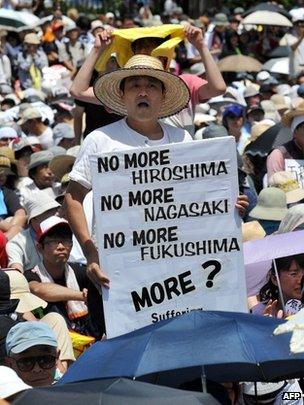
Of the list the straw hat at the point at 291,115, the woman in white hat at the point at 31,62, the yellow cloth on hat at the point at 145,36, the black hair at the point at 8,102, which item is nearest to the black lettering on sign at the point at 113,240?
the yellow cloth on hat at the point at 145,36

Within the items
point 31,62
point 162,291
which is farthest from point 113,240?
point 31,62

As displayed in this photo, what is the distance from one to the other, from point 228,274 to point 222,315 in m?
0.73

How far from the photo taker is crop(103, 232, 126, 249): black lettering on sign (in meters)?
7.61

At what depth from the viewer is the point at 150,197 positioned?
7.63 metres

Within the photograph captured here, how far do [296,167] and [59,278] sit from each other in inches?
91.7

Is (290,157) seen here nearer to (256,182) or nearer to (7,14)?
(256,182)

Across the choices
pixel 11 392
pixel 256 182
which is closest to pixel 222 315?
pixel 11 392

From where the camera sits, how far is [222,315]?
7.00 m

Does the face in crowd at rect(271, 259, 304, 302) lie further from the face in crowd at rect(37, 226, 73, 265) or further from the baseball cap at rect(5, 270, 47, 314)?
the face in crowd at rect(37, 226, 73, 265)

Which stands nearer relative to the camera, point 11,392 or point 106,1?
point 11,392

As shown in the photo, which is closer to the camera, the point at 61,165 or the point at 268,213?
the point at 268,213

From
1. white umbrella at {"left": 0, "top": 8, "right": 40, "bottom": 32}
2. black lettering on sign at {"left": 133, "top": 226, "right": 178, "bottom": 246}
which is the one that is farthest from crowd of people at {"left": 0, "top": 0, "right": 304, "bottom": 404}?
white umbrella at {"left": 0, "top": 8, "right": 40, "bottom": 32}

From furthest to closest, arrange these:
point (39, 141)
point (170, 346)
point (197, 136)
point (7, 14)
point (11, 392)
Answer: point (7, 14)
point (39, 141)
point (197, 136)
point (170, 346)
point (11, 392)

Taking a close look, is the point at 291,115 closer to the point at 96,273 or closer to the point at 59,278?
the point at 59,278
